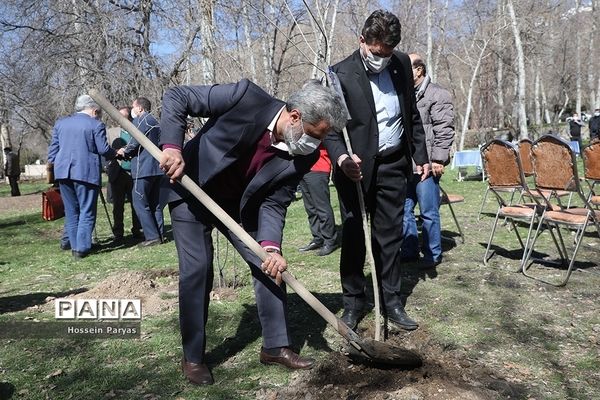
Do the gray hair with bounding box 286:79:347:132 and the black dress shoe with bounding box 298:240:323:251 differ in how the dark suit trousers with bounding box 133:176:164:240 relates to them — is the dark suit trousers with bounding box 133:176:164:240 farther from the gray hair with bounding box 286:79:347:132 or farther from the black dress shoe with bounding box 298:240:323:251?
the gray hair with bounding box 286:79:347:132

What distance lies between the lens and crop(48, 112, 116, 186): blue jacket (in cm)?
673

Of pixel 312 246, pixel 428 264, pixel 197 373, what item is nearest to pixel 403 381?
pixel 197 373

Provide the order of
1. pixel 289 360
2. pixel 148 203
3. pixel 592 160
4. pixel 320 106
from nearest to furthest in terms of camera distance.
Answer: pixel 320 106
pixel 289 360
pixel 592 160
pixel 148 203

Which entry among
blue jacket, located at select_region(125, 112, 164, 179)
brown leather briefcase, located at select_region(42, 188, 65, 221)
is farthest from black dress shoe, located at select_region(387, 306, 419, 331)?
brown leather briefcase, located at select_region(42, 188, 65, 221)

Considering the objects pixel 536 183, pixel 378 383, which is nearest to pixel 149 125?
pixel 536 183

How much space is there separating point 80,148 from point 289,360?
4.51 metres

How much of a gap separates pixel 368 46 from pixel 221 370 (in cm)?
222

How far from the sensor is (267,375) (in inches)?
131

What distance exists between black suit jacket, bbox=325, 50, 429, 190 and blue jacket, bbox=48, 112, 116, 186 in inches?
154

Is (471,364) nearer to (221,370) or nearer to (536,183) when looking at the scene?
(221,370)

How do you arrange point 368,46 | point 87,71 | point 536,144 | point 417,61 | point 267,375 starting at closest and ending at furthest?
1. point 267,375
2. point 368,46
3. point 536,144
4. point 417,61
5. point 87,71

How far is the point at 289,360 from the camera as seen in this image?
336 cm

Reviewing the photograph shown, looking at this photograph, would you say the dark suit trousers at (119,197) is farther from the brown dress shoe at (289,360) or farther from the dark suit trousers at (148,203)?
the brown dress shoe at (289,360)

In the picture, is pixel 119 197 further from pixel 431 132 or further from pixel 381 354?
pixel 381 354
